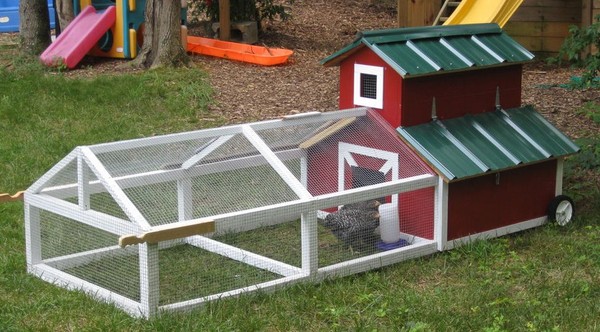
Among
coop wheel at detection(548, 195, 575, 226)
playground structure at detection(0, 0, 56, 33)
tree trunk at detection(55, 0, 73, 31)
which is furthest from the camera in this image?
playground structure at detection(0, 0, 56, 33)

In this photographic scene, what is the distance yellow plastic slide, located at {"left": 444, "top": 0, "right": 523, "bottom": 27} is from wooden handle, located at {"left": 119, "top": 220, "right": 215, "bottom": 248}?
6416mm

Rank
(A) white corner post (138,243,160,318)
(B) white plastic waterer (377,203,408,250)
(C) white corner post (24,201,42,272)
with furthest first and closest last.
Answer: (B) white plastic waterer (377,203,408,250) < (C) white corner post (24,201,42,272) < (A) white corner post (138,243,160,318)

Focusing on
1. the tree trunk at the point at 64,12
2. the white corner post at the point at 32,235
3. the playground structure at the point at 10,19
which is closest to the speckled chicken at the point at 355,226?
the white corner post at the point at 32,235

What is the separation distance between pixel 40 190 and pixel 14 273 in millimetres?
528

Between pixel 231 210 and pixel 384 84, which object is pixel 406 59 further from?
pixel 231 210

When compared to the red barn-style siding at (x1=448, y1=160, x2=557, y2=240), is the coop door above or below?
above

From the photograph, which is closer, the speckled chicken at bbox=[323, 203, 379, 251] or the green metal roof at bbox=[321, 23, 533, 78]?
the speckled chicken at bbox=[323, 203, 379, 251]

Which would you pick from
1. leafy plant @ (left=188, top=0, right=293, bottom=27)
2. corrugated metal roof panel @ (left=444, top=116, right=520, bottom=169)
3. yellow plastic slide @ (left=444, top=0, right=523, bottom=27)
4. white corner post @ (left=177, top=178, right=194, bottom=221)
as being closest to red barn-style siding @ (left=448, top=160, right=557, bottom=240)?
corrugated metal roof panel @ (left=444, top=116, right=520, bottom=169)

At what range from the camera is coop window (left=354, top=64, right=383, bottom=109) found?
645cm

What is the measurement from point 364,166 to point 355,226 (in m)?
0.49

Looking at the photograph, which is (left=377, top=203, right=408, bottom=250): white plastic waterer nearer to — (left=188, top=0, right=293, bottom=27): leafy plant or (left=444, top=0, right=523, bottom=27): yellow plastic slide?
(left=444, top=0, right=523, bottom=27): yellow plastic slide

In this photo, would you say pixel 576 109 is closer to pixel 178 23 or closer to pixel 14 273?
pixel 178 23

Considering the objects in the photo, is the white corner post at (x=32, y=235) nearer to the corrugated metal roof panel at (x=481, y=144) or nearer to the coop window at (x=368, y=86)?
the coop window at (x=368, y=86)

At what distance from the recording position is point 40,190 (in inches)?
228
